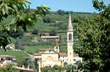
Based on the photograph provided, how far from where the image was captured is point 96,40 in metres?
19.3

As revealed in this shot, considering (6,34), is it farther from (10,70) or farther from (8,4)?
(10,70)

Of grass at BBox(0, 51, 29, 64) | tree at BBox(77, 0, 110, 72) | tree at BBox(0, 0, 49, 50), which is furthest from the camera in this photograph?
grass at BBox(0, 51, 29, 64)

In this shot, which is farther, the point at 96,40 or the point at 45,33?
the point at 45,33

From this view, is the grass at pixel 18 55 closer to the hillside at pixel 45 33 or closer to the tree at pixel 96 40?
the hillside at pixel 45 33

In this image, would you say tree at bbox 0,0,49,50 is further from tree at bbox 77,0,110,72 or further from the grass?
the grass

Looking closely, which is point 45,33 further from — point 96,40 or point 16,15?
point 16,15

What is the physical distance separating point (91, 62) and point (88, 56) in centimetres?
79

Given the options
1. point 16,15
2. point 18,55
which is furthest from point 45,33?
point 16,15

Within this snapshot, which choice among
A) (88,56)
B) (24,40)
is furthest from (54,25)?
(88,56)

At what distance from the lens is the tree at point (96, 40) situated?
18188 millimetres

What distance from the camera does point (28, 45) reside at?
119 m

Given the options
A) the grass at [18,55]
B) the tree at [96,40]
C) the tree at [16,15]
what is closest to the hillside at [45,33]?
the grass at [18,55]

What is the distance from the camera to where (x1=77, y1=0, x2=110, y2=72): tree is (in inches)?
716

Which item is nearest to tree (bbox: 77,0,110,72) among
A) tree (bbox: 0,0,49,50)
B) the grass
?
tree (bbox: 0,0,49,50)
